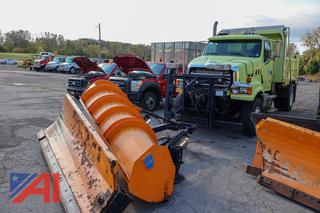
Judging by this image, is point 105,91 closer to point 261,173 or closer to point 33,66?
point 261,173

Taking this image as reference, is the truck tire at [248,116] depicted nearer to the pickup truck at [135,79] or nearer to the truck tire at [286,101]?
the pickup truck at [135,79]

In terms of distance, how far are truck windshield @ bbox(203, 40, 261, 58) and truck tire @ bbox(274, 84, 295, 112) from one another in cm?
356

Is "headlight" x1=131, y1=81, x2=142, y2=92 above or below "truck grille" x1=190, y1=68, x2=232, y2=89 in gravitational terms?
below

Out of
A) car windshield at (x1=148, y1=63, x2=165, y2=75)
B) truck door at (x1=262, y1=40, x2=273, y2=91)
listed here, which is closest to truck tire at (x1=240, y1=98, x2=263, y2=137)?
truck door at (x1=262, y1=40, x2=273, y2=91)

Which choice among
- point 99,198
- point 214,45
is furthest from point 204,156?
point 214,45

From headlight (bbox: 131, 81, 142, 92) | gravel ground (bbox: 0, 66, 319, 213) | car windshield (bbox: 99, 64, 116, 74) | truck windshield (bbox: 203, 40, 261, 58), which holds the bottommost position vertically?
gravel ground (bbox: 0, 66, 319, 213)

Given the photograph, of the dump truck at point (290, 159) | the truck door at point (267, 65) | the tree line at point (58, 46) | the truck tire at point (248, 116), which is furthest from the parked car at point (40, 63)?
the dump truck at point (290, 159)

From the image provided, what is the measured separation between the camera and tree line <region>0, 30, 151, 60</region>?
7075 cm

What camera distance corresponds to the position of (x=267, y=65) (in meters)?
8.34

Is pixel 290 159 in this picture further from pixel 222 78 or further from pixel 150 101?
pixel 150 101

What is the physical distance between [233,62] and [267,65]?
58.7 inches

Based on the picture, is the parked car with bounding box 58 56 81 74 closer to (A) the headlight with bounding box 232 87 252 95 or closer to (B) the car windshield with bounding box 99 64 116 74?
(B) the car windshield with bounding box 99 64 116 74

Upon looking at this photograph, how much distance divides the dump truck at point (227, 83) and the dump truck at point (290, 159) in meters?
2.43

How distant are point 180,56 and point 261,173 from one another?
19.1 metres
